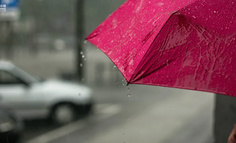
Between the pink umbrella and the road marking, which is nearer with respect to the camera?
the pink umbrella

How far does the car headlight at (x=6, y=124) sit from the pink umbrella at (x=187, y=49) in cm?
511

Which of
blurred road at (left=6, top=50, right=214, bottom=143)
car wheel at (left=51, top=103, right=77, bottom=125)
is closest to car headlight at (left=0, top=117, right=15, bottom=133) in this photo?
blurred road at (left=6, top=50, right=214, bottom=143)

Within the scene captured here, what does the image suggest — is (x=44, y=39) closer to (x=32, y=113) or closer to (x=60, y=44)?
(x=60, y=44)

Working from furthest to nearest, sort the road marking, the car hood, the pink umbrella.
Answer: the car hood, the road marking, the pink umbrella

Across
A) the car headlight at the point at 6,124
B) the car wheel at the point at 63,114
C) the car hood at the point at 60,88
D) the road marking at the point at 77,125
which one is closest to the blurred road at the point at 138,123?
the road marking at the point at 77,125

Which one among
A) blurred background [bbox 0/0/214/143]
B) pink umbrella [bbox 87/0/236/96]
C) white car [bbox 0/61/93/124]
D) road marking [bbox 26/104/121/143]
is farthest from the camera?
white car [bbox 0/61/93/124]

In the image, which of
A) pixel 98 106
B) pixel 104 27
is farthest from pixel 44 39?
pixel 104 27

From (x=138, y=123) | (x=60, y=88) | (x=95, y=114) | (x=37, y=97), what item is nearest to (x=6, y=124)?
(x=37, y=97)

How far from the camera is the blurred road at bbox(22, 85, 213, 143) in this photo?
7.67 meters

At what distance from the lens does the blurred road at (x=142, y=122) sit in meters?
7.67

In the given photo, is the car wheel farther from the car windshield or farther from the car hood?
the car windshield

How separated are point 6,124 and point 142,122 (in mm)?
3513

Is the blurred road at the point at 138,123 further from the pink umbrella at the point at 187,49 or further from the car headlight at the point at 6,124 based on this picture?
the pink umbrella at the point at 187,49

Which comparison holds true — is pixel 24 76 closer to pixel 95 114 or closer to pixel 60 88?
pixel 60 88
